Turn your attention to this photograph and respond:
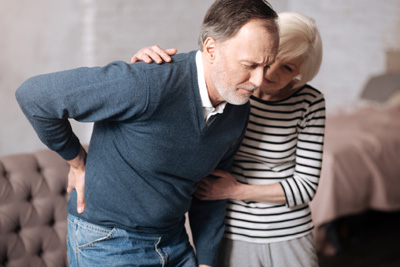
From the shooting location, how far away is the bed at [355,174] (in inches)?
111

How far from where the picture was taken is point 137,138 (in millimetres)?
1122

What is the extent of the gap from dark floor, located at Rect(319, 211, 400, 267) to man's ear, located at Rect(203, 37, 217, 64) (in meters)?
2.16

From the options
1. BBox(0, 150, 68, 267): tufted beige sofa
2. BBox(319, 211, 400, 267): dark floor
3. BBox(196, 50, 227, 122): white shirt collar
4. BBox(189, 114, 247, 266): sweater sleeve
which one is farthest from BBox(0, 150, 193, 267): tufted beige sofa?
BBox(319, 211, 400, 267): dark floor

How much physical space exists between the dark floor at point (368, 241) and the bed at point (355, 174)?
0.36 feet

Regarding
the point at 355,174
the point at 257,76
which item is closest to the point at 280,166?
the point at 257,76

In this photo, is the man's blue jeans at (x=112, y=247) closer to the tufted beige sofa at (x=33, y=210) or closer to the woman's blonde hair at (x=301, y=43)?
the tufted beige sofa at (x=33, y=210)

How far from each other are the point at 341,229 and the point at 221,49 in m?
2.43

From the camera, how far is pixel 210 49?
111cm

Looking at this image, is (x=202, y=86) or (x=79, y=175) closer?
(x=202, y=86)

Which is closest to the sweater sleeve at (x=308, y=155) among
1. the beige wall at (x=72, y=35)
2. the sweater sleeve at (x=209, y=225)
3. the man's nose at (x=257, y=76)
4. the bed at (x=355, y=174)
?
the sweater sleeve at (x=209, y=225)

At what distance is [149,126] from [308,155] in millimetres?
507

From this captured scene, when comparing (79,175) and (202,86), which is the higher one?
(202,86)

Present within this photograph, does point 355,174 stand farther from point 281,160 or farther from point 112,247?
point 112,247

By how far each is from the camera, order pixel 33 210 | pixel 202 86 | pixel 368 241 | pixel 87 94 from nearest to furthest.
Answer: pixel 87 94 < pixel 202 86 < pixel 33 210 < pixel 368 241
